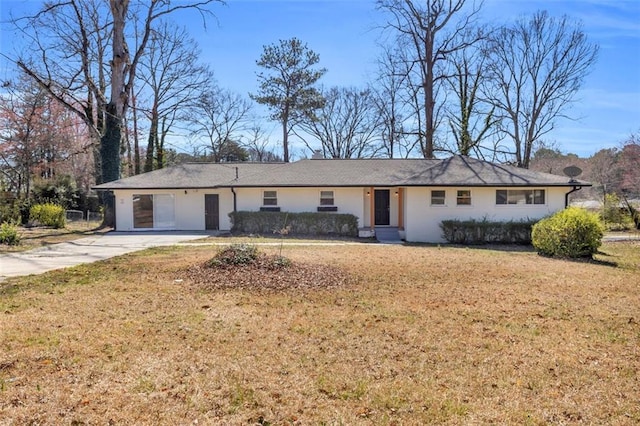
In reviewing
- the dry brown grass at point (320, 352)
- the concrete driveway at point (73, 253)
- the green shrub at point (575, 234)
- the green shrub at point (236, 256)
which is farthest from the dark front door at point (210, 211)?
the green shrub at point (575, 234)

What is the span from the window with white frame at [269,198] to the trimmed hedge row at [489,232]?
792 centimetres

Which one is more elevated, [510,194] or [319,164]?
[319,164]

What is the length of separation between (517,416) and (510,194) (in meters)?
15.9

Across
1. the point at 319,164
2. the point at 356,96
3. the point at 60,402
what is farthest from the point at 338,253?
the point at 356,96

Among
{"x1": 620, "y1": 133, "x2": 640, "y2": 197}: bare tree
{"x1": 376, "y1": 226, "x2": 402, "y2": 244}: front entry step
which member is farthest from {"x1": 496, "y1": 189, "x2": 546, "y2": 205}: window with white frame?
{"x1": 620, "y1": 133, "x2": 640, "y2": 197}: bare tree

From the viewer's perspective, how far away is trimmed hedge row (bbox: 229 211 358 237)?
1795cm

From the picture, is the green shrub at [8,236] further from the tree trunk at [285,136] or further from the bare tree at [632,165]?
the bare tree at [632,165]

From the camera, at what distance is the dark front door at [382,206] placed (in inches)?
765

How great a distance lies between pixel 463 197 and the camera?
682 inches

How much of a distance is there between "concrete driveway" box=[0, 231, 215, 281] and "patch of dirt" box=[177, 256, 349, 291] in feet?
11.7

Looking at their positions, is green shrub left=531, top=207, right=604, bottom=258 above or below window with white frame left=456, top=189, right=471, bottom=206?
below

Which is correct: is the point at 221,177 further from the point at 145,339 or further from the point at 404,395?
the point at 404,395

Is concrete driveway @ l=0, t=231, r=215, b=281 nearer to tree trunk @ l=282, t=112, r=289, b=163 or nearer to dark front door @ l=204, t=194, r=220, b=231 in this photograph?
dark front door @ l=204, t=194, r=220, b=231

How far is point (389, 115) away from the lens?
118 ft
